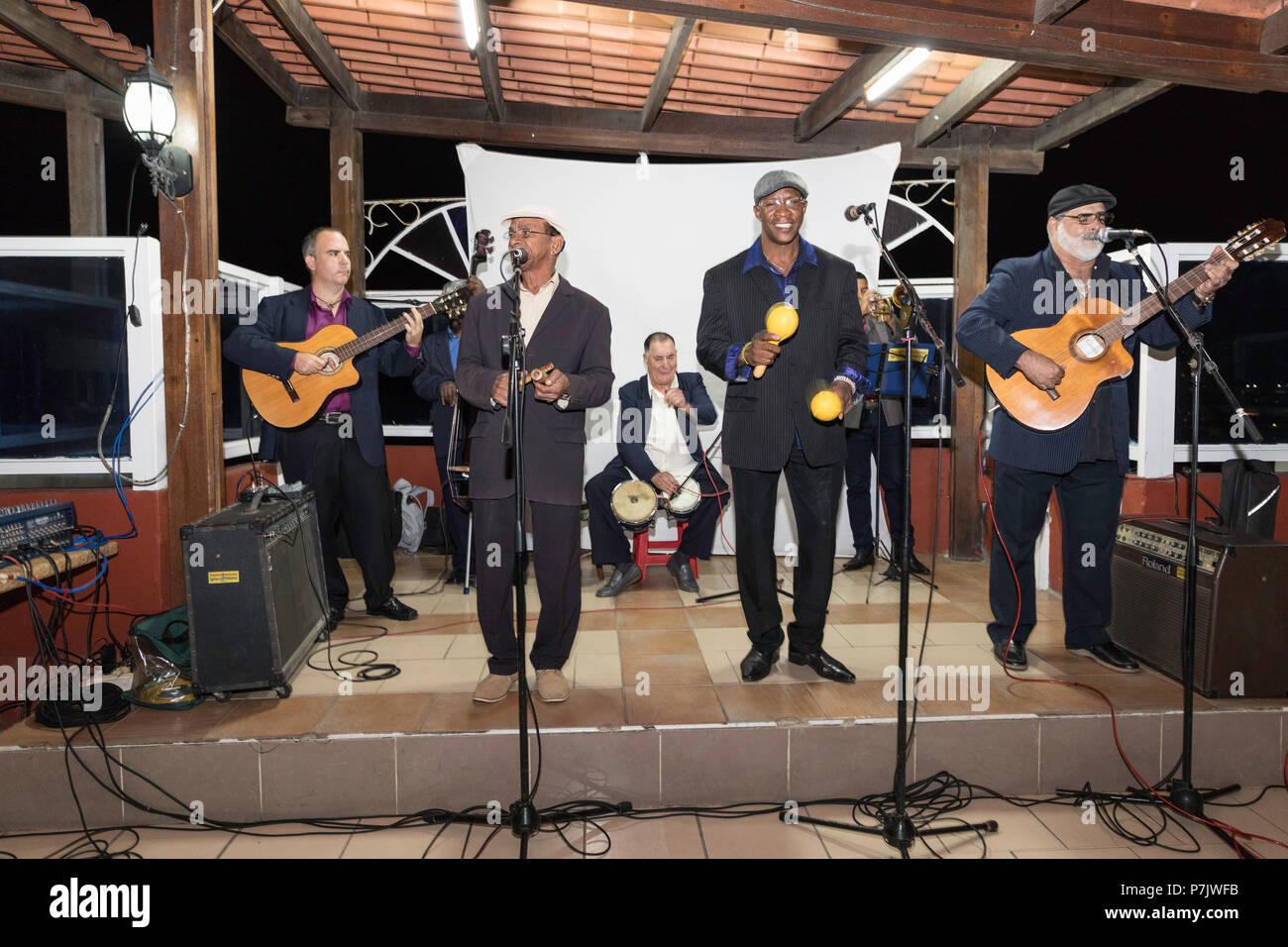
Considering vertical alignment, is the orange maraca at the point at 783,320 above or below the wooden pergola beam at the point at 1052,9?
below

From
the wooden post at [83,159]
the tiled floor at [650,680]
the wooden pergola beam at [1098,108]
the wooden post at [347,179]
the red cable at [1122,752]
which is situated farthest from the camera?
the wooden post at [347,179]

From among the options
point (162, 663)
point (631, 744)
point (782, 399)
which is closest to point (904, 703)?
point (631, 744)

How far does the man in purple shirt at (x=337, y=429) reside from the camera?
387 centimetres

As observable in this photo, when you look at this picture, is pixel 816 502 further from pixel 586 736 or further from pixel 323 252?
pixel 323 252

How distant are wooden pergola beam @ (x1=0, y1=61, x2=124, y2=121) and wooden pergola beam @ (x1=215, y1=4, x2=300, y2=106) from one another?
114 centimetres

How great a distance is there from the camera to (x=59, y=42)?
4715 mm

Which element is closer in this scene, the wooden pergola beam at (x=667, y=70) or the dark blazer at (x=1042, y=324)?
the dark blazer at (x=1042, y=324)

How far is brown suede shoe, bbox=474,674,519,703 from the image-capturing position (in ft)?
9.44

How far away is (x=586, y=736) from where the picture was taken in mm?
2664

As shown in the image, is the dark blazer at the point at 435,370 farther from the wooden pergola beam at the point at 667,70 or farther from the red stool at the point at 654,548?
the wooden pergola beam at the point at 667,70

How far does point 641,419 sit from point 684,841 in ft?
9.77

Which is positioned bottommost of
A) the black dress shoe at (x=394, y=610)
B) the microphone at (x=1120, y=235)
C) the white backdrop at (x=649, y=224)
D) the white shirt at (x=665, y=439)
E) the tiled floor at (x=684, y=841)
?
the tiled floor at (x=684, y=841)

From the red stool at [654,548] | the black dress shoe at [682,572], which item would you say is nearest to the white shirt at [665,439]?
the red stool at [654,548]

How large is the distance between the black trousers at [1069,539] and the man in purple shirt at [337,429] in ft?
9.48
